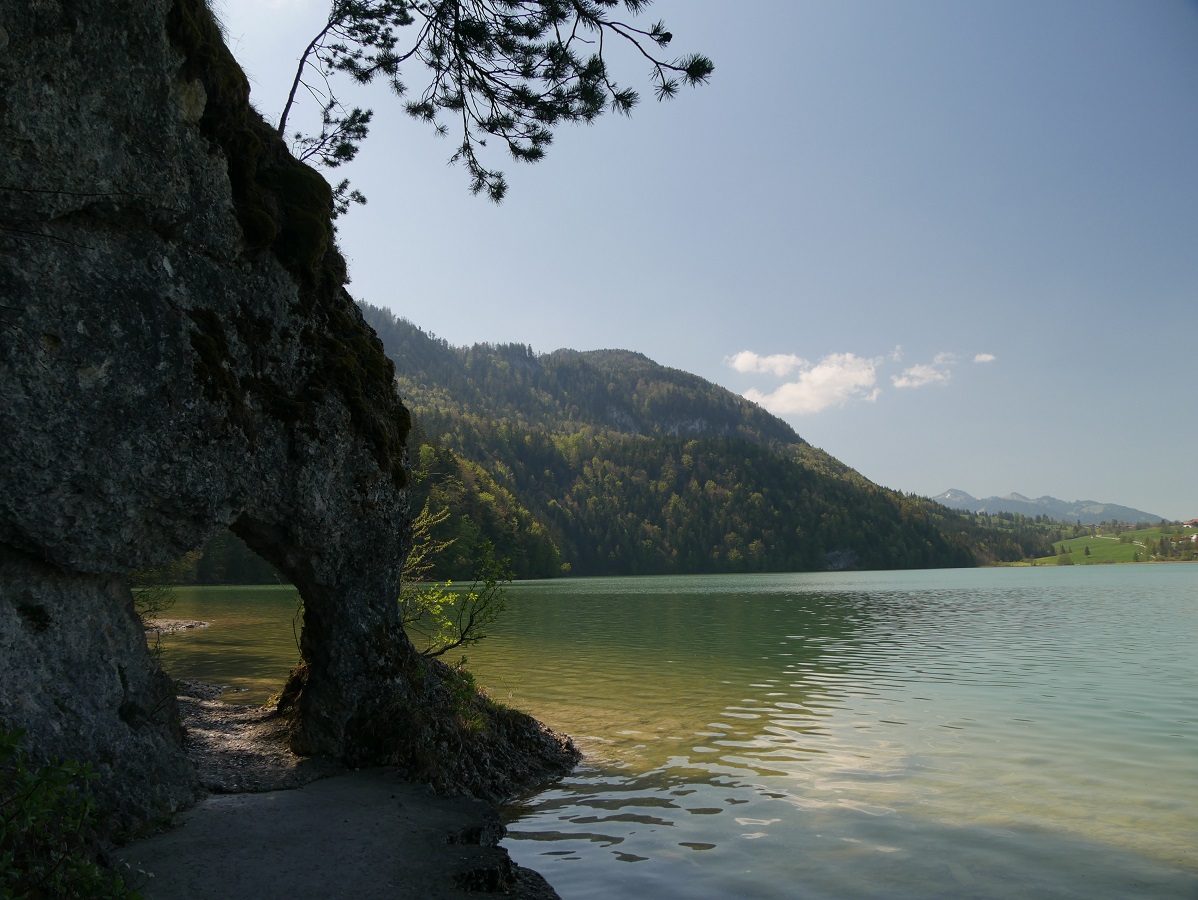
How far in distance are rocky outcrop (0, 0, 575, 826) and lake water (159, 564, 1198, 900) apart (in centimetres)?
309

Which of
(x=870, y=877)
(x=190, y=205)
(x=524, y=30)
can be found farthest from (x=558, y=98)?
(x=870, y=877)

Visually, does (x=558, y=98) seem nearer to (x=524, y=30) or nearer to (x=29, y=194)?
(x=524, y=30)

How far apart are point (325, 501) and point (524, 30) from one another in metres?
6.12

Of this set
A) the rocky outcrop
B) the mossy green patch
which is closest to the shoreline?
the rocky outcrop

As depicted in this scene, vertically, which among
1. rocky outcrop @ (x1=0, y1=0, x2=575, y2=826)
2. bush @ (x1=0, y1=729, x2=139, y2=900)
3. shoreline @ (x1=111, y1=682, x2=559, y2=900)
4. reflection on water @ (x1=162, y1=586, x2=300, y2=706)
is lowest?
reflection on water @ (x1=162, y1=586, x2=300, y2=706)

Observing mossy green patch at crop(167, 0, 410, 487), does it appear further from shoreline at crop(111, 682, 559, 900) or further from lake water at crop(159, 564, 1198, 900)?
lake water at crop(159, 564, 1198, 900)

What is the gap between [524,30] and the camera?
8094mm

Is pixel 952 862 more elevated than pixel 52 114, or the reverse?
pixel 52 114

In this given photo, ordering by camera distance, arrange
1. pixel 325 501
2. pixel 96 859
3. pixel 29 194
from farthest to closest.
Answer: pixel 325 501 < pixel 29 194 < pixel 96 859

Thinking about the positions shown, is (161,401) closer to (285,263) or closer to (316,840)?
(285,263)

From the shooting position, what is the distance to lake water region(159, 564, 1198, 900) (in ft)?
27.9

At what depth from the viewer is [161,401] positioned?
7.45 meters

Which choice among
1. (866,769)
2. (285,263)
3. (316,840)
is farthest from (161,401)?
(866,769)

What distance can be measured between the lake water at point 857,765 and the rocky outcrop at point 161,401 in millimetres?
3093
